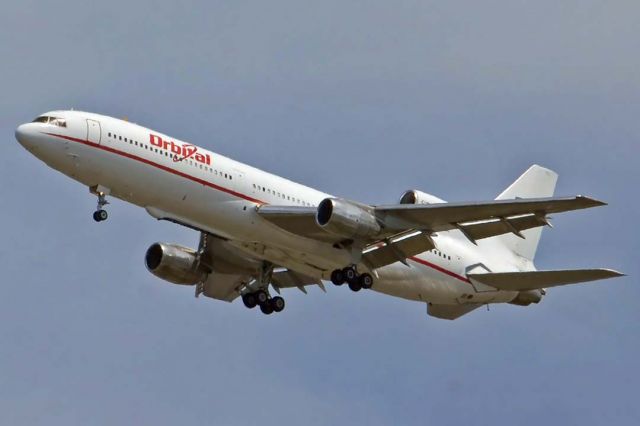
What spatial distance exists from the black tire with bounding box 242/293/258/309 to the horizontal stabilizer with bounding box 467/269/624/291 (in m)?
8.63

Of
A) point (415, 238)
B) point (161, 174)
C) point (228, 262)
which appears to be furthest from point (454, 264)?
point (161, 174)

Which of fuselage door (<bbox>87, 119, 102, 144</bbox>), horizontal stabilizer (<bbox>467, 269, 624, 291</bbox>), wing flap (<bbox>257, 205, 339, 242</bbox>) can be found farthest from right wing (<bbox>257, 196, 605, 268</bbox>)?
fuselage door (<bbox>87, 119, 102, 144</bbox>)

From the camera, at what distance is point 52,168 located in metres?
54.2

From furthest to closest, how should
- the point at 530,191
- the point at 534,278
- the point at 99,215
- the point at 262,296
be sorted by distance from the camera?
the point at 530,191, the point at 262,296, the point at 534,278, the point at 99,215

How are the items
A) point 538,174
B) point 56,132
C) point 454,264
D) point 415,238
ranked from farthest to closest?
1. point 538,174
2. point 454,264
3. point 415,238
4. point 56,132

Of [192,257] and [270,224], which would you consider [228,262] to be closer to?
[192,257]

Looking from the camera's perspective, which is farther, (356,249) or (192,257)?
(192,257)

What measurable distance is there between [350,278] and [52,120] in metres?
12.3

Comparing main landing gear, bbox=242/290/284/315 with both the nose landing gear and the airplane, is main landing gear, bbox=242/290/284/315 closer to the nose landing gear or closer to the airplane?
the airplane

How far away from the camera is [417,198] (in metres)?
59.3

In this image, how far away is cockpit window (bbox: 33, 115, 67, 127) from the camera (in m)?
54.2

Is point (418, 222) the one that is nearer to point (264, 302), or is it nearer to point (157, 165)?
point (264, 302)

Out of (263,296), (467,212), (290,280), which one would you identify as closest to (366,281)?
(467,212)

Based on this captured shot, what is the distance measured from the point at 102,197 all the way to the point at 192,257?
8729 millimetres
